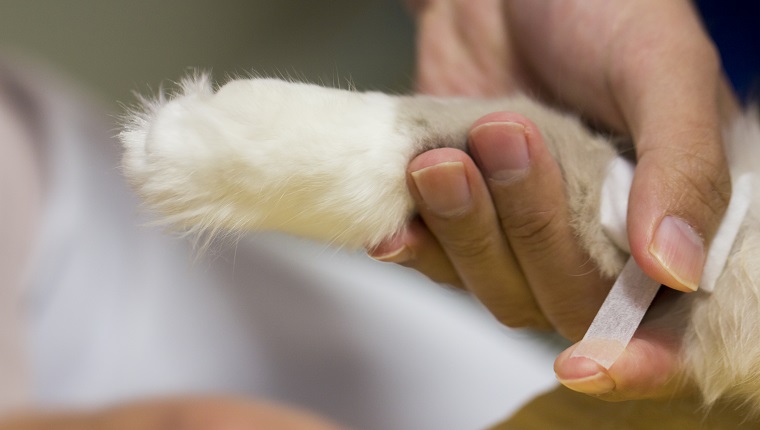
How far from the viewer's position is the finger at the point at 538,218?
0.48 metres

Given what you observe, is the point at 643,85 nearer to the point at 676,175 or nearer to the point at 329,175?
the point at 676,175

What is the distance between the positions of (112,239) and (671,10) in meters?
1.04

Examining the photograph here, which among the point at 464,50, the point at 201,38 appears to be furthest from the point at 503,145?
the point at 201,38

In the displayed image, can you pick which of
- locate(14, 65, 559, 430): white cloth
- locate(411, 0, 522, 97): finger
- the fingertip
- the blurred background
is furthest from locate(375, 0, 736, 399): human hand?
the blurred background

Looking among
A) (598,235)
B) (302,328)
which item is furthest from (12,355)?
(598,235)

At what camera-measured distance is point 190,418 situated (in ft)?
2.57

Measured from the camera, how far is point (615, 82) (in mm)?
604

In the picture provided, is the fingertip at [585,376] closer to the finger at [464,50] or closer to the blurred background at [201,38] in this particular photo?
the finger at [464,50]

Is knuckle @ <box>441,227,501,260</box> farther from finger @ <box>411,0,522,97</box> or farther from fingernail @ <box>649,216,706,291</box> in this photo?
A: finger @ <box>411,0,522,97</box>

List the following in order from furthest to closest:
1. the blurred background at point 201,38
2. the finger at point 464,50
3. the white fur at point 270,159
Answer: the blurred background at point 201,38
the finger at point 464,50
the white fur at point 270,159

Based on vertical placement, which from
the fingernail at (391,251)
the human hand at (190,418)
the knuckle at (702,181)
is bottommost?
the human hand at (190,418)

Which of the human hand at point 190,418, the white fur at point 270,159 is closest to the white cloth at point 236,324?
the human hand at point 190,418

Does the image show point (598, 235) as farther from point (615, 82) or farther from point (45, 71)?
point (45, 71)

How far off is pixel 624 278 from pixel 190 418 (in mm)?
521
